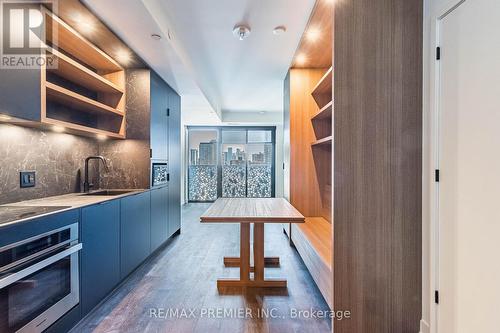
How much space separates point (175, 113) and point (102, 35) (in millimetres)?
1796

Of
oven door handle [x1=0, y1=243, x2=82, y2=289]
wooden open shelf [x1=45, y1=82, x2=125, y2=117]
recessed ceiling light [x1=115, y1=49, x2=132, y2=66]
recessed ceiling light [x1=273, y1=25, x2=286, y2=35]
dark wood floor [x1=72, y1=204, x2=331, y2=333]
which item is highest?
recessed ceiling light [x1=273, y1=25, x2=286, y2=35]

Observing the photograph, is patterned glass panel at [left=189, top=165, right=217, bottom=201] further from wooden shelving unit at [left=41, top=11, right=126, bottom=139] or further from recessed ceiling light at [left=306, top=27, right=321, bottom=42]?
recessed ceiling light at [left=306, top=27, right=321, bottom=42]

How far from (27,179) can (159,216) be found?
5.11ft

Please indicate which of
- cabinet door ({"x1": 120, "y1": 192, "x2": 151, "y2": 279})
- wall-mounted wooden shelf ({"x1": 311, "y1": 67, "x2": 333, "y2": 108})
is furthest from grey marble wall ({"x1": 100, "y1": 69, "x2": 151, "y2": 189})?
wall-mounted wooden shelf ({"x1": 311, "y1": 67, "x2": 333, "y2": 108})

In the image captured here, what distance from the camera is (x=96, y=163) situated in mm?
2957

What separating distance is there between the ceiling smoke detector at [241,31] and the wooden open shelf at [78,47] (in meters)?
1.42

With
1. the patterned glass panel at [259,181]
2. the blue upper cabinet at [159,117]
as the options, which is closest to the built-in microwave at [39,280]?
the blue upper cabinet at [159,117]

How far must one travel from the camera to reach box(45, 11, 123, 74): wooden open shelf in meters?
1.94

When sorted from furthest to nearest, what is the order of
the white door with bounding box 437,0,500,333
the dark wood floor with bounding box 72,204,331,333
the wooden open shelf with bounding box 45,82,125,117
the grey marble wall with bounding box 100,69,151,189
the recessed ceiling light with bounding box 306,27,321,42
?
the grey marble wall with bounding box 100,69,151,189, the recessed ceiling light with bounding box 306,27,321,42, the wooden open shelf with bounding box 45,82,125,117, the dark wood floor with bounding box 72,204,331,333, the white door with bounding box 437,0,500,333

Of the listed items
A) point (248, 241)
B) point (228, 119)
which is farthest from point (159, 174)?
point (228, 119)

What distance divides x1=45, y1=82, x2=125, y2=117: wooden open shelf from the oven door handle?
1258 mm

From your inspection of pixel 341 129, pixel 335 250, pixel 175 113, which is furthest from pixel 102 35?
pixel 335 250

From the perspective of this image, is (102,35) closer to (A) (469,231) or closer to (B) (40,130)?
(B) (40,130)

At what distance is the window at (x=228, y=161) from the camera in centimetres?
773
